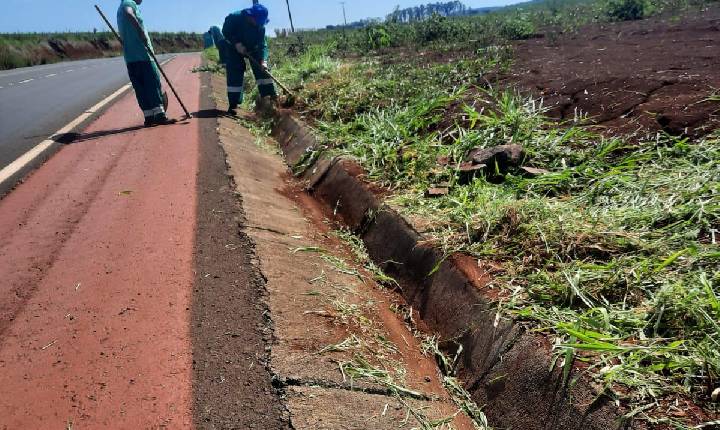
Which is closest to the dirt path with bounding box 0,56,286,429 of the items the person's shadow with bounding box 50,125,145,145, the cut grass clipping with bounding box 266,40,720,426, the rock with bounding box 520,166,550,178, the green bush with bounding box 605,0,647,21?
the cut grass clipping with bounding box 266,40,720,426

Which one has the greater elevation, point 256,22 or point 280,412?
point 256,22

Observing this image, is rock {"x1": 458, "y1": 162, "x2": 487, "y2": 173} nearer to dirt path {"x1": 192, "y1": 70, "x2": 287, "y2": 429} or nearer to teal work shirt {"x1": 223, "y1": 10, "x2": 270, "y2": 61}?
dirt path {"x1": 192, "y1": 70, "x2": 287, "y2": 429}

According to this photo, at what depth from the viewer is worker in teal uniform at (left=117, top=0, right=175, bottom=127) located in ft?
23.3

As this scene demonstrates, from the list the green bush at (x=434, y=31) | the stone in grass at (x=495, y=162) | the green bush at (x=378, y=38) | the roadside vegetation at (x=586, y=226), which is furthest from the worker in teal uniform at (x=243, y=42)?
the green bush at (x=378, y=38)

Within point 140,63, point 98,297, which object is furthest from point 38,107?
point 98,297

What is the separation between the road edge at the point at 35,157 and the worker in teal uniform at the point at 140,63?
115 centimetres

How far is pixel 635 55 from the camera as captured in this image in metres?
7.05

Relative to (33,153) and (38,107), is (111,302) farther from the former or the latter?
(38,107)

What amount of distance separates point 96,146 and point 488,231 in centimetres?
544

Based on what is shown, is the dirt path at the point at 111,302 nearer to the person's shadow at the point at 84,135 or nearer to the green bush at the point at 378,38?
the person's shadow at the point at 84,135

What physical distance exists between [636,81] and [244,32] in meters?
6.23

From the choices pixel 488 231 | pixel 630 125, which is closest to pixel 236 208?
pixel 488 231

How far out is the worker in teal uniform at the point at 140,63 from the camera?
7.09m

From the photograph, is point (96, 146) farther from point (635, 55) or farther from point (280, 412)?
point (635, 55)
